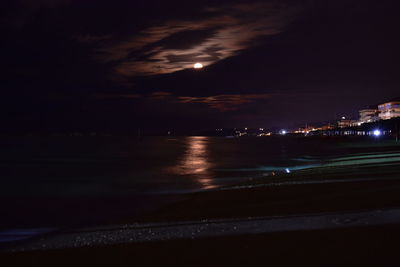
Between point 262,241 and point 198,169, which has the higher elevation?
point 262,241

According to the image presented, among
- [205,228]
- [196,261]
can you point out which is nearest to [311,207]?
[205,228]

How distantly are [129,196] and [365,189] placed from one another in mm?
11786

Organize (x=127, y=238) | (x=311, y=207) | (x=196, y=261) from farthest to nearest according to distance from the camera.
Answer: (x=311, y=207)
(x=127, y=238)
(x=196, y=261)

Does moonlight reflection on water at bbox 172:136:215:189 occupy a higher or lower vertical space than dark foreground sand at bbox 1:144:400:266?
lower

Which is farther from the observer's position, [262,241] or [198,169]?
[198,169]

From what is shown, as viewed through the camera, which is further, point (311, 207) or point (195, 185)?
point (195, 185)

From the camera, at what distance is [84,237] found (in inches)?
344

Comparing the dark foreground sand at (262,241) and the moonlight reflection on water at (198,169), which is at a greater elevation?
the dark foreground sand at (262,241)

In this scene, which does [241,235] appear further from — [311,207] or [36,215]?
[36,215]

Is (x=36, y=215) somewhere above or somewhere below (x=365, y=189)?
below

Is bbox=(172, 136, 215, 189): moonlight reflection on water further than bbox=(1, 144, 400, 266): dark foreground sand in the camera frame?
Yes

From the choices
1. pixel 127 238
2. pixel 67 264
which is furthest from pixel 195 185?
pixel 67 264

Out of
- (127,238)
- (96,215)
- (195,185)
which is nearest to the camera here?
(127,238)

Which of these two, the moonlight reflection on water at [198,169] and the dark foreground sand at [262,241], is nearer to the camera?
the dark foreground sand at [262,241]
